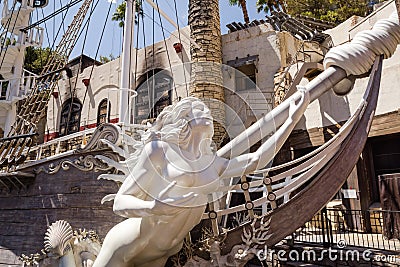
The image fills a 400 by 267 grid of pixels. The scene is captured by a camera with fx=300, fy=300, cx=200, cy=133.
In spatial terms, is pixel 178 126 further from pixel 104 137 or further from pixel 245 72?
pixel 245 72

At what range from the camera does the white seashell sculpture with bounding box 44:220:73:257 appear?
8.55 ft

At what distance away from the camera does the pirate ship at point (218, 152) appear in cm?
228

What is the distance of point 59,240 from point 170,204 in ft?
4.80

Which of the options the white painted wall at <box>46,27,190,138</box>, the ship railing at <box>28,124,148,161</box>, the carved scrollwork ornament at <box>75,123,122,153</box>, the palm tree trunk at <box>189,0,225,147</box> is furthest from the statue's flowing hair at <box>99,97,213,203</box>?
the white painted wall at <box>46,27,190,138</box>

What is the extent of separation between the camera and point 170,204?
1776 millimetres

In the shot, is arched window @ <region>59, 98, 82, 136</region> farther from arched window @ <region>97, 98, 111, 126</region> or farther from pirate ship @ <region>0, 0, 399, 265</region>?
pirate ship @ <region>0, 0, 399, 265</region>

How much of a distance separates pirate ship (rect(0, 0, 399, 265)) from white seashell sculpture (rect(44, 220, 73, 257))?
148mm

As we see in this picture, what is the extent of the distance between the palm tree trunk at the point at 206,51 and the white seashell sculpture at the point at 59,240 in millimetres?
6034

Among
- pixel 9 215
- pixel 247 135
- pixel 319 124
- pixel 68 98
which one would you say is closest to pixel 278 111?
pixel 247 135

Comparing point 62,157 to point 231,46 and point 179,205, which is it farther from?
point 231,46

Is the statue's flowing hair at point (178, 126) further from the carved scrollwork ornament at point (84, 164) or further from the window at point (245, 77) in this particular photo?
the window at point (245, 77)

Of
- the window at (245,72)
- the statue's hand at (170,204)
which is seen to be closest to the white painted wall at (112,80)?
the window at (245,72)

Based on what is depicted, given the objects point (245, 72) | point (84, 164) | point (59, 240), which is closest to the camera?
point (59, 240)

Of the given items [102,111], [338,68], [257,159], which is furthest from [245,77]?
[257,159]
